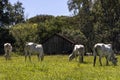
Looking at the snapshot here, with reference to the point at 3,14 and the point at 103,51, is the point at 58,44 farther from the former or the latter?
the point at 103,51

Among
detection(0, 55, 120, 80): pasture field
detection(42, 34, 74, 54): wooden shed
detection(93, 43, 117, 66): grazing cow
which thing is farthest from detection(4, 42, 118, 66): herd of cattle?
detection(42, 34, 74, 54): wooden shed

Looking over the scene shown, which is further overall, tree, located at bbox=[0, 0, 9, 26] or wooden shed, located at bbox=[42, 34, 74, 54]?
tree, located at bbox=[0, 0, 9, 26]

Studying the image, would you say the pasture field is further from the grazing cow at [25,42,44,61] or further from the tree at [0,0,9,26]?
the tree at [0,0,9,26]

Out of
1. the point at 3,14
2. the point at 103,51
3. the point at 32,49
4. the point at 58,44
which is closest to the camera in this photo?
the point at 103,51

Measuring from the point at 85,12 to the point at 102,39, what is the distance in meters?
7.33

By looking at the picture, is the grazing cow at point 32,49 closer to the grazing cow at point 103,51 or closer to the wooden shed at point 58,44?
the grazing cow at point 103,51

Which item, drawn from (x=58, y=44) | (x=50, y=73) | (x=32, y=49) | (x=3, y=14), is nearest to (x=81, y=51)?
(x=32, y=49)

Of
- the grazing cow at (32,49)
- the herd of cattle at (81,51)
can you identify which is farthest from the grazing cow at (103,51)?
the grazing cow at (32,49)

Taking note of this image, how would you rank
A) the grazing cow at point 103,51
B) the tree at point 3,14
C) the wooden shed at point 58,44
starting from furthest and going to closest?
1. the tree at point 3,14
2. the wooden shed at point 58,44
3. the grazing cow at point 103,51

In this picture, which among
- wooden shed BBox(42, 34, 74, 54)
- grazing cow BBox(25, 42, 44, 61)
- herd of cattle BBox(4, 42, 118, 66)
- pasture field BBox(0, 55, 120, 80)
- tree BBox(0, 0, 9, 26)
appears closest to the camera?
pasture field BBox(0, 55, 120, 80)

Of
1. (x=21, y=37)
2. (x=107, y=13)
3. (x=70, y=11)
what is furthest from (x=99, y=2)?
(x=21, y=37)

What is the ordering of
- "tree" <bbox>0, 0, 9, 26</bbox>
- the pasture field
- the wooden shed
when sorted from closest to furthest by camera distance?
the pasture field → the wooden shed → "tree" <bbox>0, 0, 9, 26</bbox>

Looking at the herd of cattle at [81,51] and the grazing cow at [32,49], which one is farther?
the grazing cow at [32,49]

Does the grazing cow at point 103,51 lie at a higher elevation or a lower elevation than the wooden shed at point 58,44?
higher
